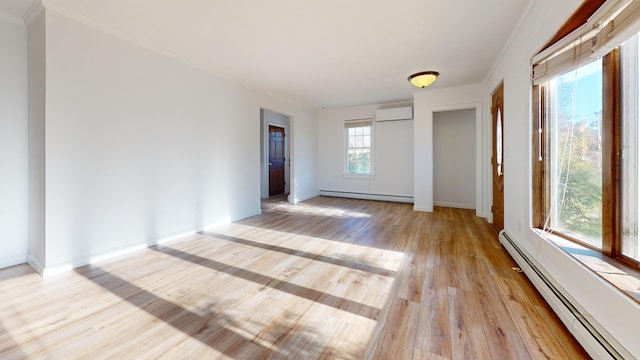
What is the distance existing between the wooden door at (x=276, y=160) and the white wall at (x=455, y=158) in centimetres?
428

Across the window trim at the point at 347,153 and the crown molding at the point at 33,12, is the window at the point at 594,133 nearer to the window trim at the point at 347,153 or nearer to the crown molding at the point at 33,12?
the crown molding at the point at 33,12

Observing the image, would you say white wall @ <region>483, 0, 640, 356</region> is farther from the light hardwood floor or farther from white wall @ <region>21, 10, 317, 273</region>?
white wall @ <region>21, 10, 317, 273</region>

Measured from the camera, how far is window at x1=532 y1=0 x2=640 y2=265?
1276 millimetres

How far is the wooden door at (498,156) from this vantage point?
3381mm

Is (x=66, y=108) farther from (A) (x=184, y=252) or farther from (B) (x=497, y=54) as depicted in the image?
(B) (x=497, y=54)

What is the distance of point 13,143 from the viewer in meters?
2.39

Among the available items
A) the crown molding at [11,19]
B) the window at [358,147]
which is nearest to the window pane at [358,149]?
the window at [358,147]

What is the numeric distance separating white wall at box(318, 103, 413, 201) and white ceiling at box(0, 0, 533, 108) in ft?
6.50

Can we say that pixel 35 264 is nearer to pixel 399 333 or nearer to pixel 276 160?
pixel 399 333

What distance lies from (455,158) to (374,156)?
69.8 inches

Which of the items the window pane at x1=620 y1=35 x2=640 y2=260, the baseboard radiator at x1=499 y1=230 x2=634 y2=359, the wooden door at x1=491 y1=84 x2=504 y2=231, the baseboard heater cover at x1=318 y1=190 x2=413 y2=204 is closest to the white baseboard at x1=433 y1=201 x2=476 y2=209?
the baseboard heater cover at x1=318 y1=190 x2=413 y2=204

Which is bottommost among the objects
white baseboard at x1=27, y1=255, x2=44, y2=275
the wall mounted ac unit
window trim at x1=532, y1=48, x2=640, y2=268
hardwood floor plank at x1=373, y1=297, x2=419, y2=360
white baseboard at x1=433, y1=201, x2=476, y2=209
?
hardwood floor plank at x1=373, y1=297, x2=419, y2=360

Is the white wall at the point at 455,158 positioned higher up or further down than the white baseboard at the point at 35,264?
higher up

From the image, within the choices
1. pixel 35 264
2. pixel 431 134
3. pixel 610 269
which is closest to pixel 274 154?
pixel 431 134
